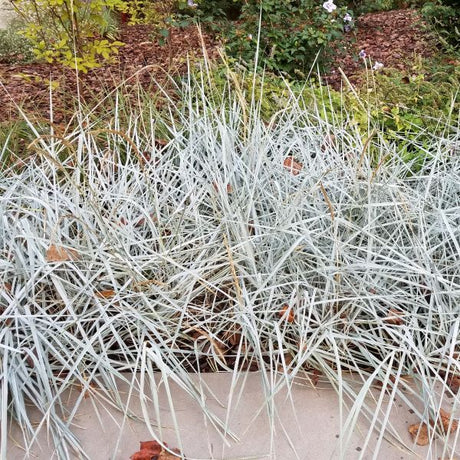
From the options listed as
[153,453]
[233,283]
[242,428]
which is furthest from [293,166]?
[153,453]

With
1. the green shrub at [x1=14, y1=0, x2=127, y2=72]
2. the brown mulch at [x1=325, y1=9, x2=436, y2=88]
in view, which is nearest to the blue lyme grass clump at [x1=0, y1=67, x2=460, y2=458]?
the green shrub at [x1=14, y1=0, x2=127, y2=72]

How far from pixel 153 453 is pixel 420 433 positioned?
793 mm

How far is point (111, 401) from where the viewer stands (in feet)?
5.75

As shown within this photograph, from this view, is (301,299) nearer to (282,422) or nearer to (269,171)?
(282,422)

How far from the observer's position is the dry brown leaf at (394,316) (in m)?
1.81

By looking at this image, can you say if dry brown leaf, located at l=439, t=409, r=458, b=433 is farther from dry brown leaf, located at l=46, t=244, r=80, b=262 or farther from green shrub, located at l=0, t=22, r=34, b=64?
green shrub, located at l=0, t=22, r=34, b=64

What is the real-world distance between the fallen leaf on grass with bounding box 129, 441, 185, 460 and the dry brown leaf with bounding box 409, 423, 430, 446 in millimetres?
689

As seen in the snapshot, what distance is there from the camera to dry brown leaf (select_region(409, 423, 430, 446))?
5.25 feet

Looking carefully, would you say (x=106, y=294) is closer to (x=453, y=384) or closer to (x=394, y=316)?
(x=394, y=316)

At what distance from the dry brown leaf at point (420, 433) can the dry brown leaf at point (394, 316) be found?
34cm

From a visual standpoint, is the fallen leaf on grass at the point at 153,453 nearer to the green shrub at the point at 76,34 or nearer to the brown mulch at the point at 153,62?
the green shrub at the point at 76,34

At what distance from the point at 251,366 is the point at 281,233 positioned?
512mm

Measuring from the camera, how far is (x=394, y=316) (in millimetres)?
1812

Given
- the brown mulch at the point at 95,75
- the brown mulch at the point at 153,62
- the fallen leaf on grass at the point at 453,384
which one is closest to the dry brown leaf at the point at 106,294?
the fallen leaf on grass at the point at 453,384
